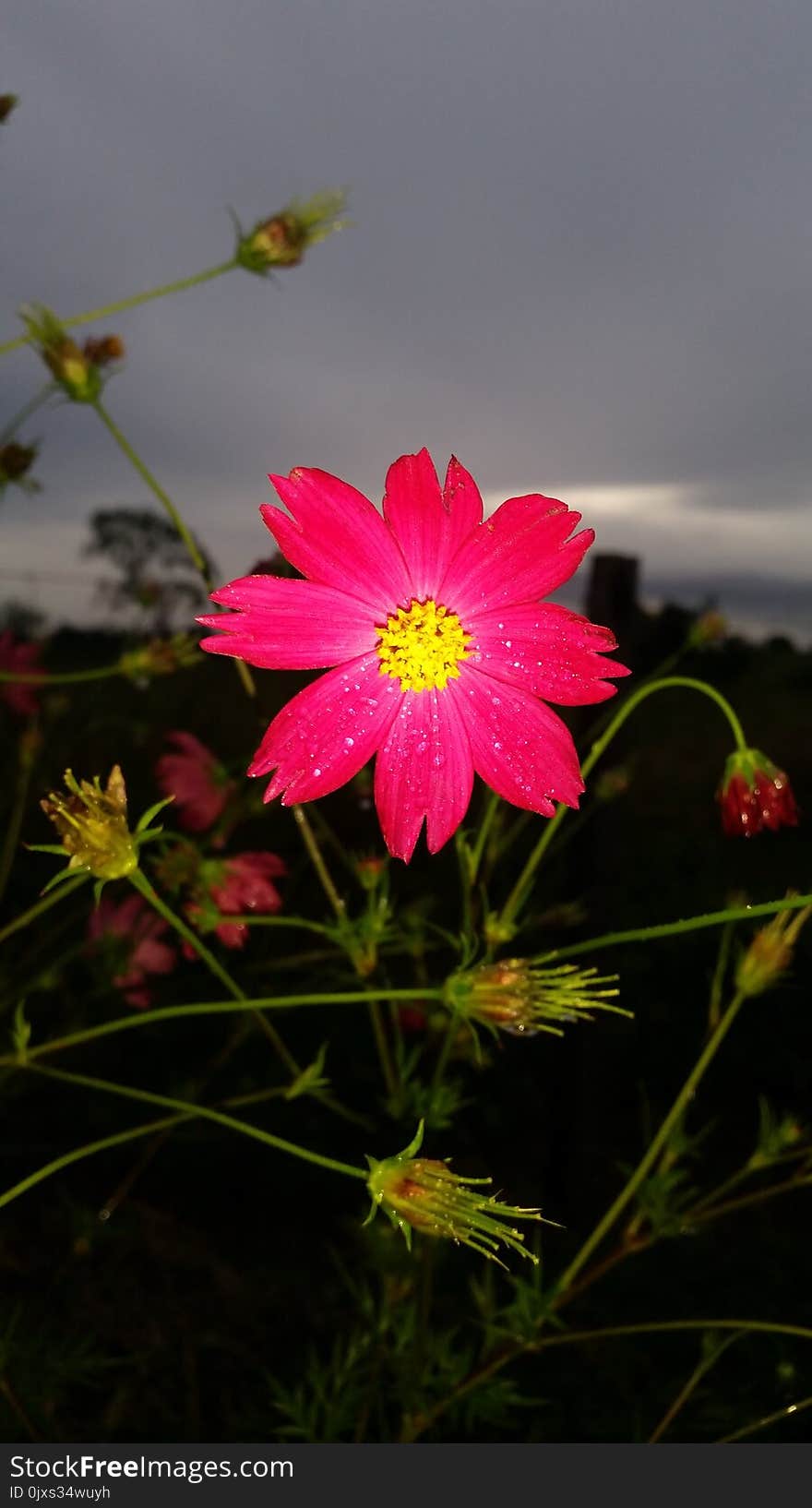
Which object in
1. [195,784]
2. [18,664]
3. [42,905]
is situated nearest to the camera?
[42,905]

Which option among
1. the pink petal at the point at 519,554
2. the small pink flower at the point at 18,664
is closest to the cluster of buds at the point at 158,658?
the small pink flower at the point at 18,664

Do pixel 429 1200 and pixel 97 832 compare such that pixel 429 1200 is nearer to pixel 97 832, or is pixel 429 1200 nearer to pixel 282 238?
pixel 97 832

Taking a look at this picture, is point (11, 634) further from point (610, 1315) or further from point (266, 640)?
point (610, 1315)

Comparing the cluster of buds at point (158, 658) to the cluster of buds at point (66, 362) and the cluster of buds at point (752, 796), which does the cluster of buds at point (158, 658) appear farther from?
the cluster of buds at point (752, 796)

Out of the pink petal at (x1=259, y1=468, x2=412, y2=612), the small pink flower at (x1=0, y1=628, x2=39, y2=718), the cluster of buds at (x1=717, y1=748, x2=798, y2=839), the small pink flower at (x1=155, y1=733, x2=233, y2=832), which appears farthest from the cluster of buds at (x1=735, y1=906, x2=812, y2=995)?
the small pink flower at (x1=0, y1=628, x2=39, y2=718)

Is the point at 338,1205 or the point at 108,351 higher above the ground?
the point at 108,351

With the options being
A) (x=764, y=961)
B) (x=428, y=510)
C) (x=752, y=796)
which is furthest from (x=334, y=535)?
(x=764, y=961)
